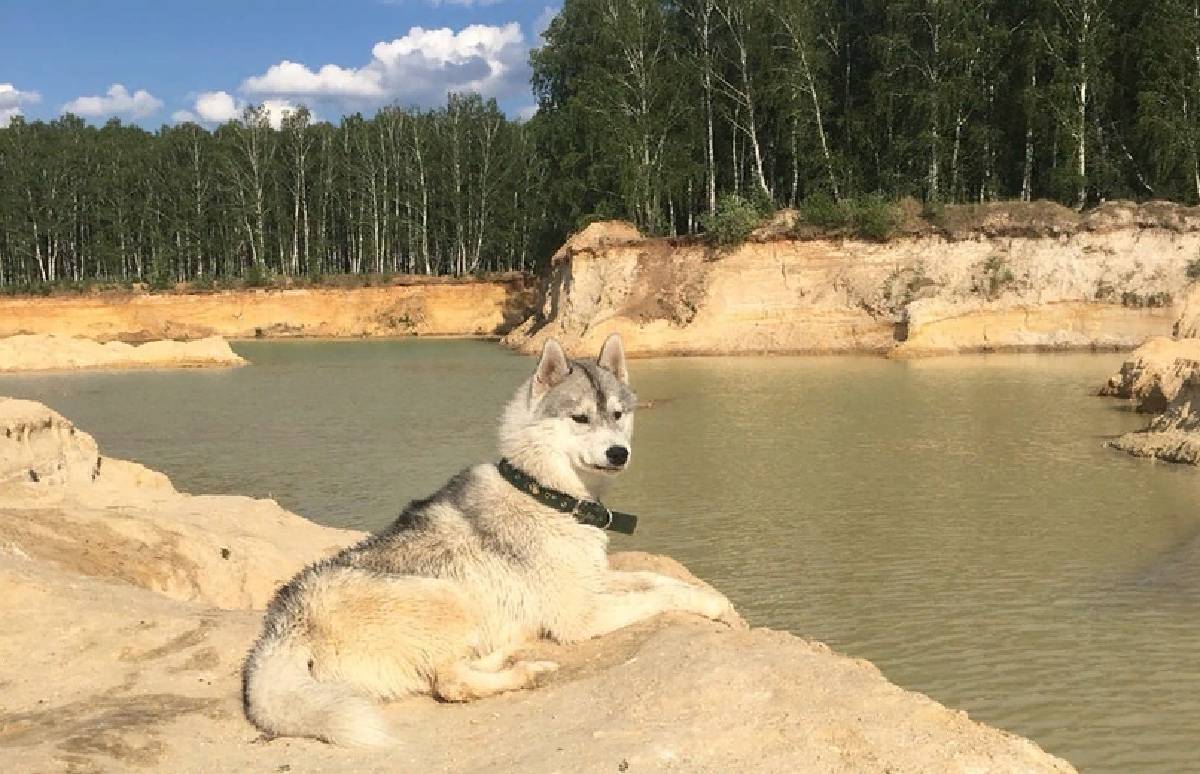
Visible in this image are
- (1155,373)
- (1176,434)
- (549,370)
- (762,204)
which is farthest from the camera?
(762,204)

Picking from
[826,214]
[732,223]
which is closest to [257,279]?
[732,223]

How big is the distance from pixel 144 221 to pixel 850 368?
208ft

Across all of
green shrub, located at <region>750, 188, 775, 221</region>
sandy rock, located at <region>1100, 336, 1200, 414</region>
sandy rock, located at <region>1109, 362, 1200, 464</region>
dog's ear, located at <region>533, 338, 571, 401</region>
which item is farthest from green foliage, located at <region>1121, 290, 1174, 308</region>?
dog's ear, located at <region>533, 338, 571, 401</region>

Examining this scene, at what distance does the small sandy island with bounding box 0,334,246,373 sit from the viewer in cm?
4212

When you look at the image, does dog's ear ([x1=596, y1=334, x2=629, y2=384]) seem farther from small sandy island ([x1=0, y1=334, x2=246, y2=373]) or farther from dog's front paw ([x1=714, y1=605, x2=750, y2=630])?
small sandy island ([x1=0, y1=334, x2=246, y2=373])

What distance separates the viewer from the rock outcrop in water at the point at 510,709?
378cm

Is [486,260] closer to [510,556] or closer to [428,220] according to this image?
[428,220]

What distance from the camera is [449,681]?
465 cm

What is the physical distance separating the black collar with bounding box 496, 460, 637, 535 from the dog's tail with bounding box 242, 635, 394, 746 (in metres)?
1.46

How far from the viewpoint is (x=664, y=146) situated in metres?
51.1

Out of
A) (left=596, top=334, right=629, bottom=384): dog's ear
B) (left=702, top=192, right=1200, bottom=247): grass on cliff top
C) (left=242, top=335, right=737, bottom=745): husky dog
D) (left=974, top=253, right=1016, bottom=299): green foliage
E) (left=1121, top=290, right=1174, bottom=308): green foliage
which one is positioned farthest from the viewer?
(left=974, top=253, right=1016, bottom=299): green foliage

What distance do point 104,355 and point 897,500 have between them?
132ft

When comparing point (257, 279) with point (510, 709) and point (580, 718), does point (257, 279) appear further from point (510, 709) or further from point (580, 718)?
point (580, 718)

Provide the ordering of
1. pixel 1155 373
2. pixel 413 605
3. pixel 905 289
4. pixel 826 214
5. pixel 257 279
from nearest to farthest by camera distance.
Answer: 1. pixel 413 605
2. pixel 1155 373
3. pixel 905 289
4. pixel 826 214
5. pixel 257 279
